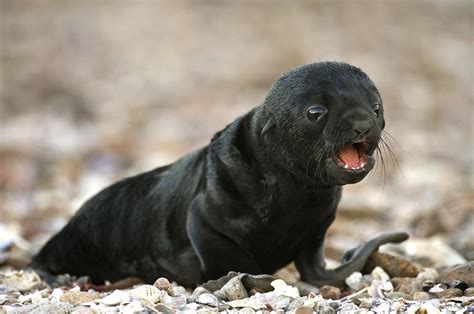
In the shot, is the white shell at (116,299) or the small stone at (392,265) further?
the small stone at (392,265)

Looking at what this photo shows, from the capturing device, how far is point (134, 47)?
20625mm

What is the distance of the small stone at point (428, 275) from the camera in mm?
5844

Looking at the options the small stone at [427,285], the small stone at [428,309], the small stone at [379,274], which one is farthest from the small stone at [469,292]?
the small stone at [379,274]

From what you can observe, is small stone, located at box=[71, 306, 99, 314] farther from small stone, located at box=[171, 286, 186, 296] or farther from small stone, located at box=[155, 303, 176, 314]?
small stone, located at box=[171, 286, 186, 296]

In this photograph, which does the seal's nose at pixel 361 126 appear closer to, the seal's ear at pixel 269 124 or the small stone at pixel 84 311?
the seal's ear at pixel 269 124

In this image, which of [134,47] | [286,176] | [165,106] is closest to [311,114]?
[286,176]

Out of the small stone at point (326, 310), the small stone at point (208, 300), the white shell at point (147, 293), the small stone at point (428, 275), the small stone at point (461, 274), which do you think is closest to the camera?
the small stone at point (326, 310)

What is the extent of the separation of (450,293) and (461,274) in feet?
0.95

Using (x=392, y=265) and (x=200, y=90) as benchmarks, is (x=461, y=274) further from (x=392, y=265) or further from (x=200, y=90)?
(x=200, y=90)

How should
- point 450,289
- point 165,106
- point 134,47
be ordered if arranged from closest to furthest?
1. point 450,289
2. point 165,106
3. point 134,47

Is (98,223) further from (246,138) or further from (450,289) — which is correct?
(450,289)

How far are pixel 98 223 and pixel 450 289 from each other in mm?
2213

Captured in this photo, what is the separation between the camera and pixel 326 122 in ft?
17.3

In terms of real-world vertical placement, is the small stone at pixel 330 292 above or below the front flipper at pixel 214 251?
below
